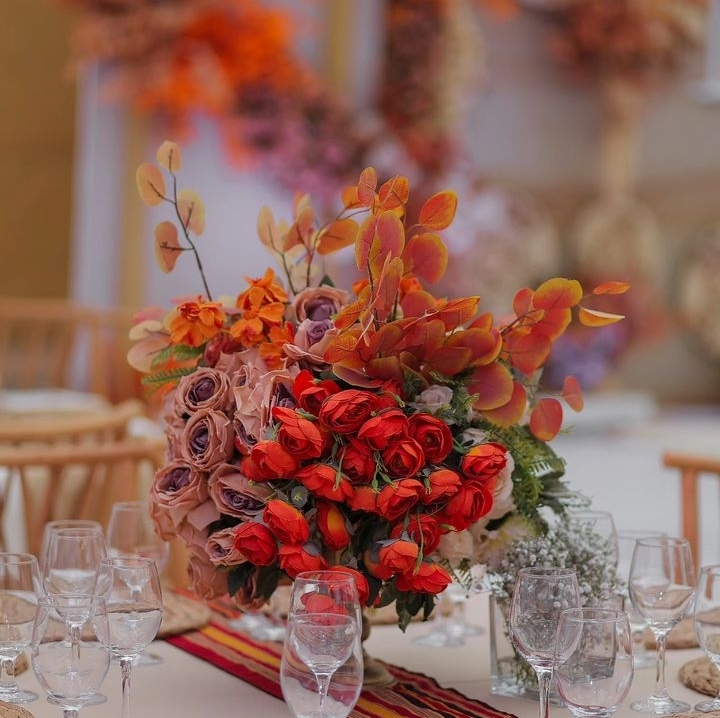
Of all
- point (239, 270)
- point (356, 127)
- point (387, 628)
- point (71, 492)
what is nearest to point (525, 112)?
point (356, 127)

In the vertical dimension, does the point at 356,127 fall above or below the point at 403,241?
above

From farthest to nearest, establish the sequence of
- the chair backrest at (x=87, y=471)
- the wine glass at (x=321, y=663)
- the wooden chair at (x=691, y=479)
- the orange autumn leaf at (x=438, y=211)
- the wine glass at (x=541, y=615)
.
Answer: the wooden chair at (x=691, y=479) → the chair backrest at (x=87, y=471) → the orange autumn leaf at (x=438, y=211) → the wine glass at (x=541, y=615) → the wine glass at (x=321, y=663)

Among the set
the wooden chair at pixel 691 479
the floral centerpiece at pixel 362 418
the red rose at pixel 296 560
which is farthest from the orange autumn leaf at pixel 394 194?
the wooden chair at pixel 691 479

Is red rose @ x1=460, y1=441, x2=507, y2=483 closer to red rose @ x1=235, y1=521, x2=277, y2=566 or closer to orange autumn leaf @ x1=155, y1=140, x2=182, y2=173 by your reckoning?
red rose @ x1=235, y1=521, x2=277, y2=566

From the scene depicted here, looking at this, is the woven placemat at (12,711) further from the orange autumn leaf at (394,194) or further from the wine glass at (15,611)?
the orange autumn leaf at (394,194)

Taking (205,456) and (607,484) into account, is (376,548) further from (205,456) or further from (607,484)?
(607,484)

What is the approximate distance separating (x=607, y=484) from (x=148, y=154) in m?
2.26

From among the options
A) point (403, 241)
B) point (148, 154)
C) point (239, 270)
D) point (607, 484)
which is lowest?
point (607, 484)

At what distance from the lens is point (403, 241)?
1260 millimetres

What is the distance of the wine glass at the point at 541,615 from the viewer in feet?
3.89

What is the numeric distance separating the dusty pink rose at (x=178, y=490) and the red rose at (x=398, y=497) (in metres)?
0.19

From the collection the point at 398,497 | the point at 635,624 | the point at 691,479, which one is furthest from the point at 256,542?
the point at 691,479

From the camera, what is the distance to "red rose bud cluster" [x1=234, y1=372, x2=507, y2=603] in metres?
1.22

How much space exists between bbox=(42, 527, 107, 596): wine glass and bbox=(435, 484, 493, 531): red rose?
40 cm
